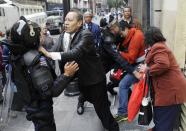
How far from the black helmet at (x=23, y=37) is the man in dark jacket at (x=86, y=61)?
9.1 inches

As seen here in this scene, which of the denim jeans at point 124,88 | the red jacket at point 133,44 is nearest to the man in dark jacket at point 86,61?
the denim jeans at point 124,88

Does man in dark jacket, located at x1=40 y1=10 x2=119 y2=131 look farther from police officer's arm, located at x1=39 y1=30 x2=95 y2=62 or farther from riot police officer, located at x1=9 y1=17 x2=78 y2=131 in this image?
riot police officer, located at x1=9 y1=17 x2=78 y2=131

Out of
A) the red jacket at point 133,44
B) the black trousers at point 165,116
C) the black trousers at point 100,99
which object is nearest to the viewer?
the black trousers at point 165,116

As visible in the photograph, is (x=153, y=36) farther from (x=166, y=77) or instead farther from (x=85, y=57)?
(x=85, y=57)

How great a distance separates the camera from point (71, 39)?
464 cm

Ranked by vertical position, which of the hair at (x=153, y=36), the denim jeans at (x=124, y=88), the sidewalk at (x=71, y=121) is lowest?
the sidewalk at (x=71, y=121)

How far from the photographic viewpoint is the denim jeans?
5951 millimetres

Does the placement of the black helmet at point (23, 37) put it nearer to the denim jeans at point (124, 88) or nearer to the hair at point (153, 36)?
the hair at point (153, 36)

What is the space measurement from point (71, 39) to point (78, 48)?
0.37 metres

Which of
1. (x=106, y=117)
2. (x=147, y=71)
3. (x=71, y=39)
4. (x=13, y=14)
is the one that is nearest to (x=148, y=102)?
(x=147, y=71)

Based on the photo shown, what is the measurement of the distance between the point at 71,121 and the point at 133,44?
171 centimetres

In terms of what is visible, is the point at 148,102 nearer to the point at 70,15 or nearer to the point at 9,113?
the point at 70,15

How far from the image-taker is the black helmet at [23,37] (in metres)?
3.63

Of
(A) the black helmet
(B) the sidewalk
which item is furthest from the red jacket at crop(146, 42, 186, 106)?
(B) the sidewalk
